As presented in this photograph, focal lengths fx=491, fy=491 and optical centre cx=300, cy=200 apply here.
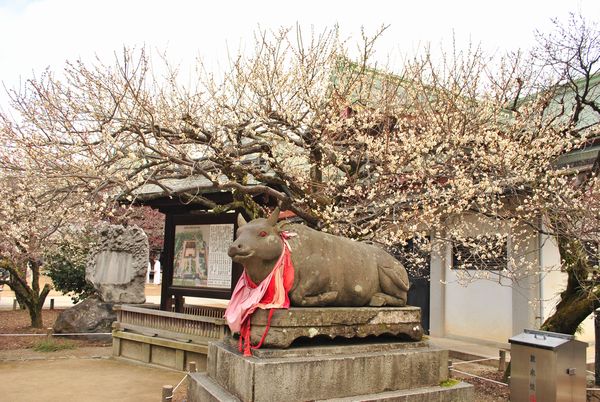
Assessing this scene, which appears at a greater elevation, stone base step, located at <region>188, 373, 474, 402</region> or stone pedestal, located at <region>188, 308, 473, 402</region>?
stone pedestal, located at <region>188, 308, 473, 402</region>

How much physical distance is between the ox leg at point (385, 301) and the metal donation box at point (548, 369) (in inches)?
93.3

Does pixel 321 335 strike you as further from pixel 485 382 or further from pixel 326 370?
pixel 485 382

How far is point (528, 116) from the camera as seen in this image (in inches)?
403

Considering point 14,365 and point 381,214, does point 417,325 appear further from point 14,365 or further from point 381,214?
point 14,365

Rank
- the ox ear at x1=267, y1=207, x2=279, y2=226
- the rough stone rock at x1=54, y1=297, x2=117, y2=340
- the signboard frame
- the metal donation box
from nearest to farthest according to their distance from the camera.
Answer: the ox ear at x1=267, y1=207, x2=279, y2=226
the metal donation box
the signboard frame
the rough stone rock at x1=54, y1=297, x2=117, y2=340

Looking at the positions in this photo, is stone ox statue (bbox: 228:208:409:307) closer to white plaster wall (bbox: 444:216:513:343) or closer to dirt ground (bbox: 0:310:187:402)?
dirt ground (bbox: 0:310:187:402)

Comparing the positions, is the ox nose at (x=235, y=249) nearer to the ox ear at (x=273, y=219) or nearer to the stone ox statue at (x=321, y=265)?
the stone ox statue at (x=321, y=265)

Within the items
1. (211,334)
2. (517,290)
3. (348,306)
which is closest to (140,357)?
(211,334)

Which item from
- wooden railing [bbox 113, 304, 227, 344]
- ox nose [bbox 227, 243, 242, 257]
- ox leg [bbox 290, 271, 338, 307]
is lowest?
wooden railing [bbox 113, 304, 227, 344]

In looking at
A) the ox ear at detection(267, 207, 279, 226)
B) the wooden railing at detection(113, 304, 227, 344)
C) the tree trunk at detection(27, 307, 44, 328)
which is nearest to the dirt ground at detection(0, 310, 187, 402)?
the wooden railing at detection(113, 304, 227, 344)

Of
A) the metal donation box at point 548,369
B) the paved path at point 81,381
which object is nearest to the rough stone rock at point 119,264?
the paved path at point 81,381

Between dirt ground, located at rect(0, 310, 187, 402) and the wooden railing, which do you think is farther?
the wooden railing

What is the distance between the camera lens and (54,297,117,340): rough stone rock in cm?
1321

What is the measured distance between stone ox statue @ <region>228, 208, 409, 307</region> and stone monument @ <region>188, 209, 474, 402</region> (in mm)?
11
